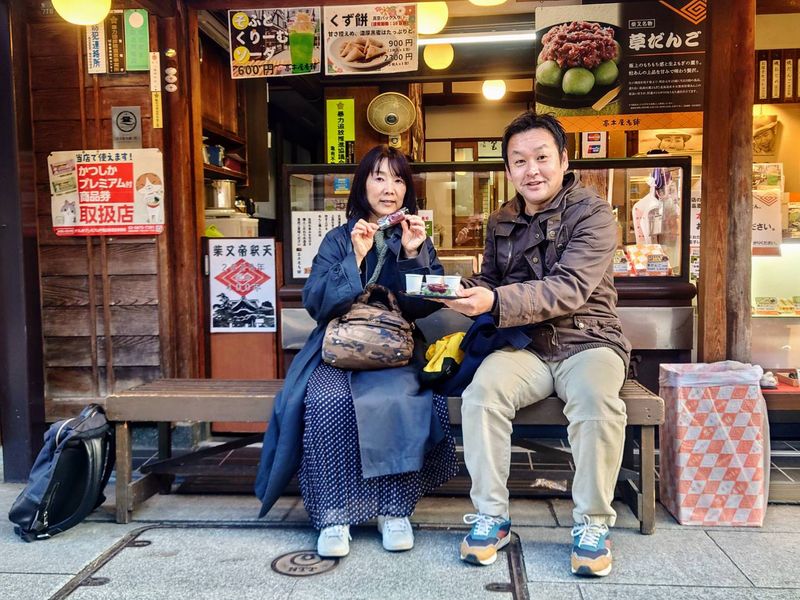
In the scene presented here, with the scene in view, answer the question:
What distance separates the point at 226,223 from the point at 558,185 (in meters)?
3.76

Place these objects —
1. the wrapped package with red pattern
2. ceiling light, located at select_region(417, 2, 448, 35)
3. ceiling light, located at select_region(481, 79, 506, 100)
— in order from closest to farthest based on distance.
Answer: the wrapped package with red pattern
ceiling light, located at select_region(417, 2, 448, 35)
ceiling light, located at select_region(481, 79, 506, 100)

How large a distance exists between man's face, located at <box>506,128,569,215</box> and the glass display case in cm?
127

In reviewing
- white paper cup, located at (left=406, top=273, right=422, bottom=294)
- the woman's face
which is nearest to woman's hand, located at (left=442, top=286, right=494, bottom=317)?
white paper cup, located at (left=406, top=273, right=422, bottom=294)

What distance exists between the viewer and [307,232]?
185 inches

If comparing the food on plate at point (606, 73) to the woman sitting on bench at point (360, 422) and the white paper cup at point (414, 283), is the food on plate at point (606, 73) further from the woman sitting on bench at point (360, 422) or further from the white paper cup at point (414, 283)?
the white paper cup at point (414, 283)

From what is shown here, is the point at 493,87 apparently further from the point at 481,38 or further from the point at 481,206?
the point at 481,206

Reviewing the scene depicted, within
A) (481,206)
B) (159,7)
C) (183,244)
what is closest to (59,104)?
(159,7)

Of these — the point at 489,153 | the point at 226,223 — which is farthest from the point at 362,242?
the point at 489,153

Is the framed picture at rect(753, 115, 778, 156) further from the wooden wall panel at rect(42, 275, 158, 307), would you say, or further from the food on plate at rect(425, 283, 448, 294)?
the wooden wall panel at rect(42, 275, 158, 307)

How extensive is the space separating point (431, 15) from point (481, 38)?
3366 mm

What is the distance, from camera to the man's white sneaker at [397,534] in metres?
3.09

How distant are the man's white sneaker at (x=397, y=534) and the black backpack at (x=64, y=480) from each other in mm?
1409

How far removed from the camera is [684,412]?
3348 mm

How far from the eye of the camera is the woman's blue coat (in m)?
3.09
